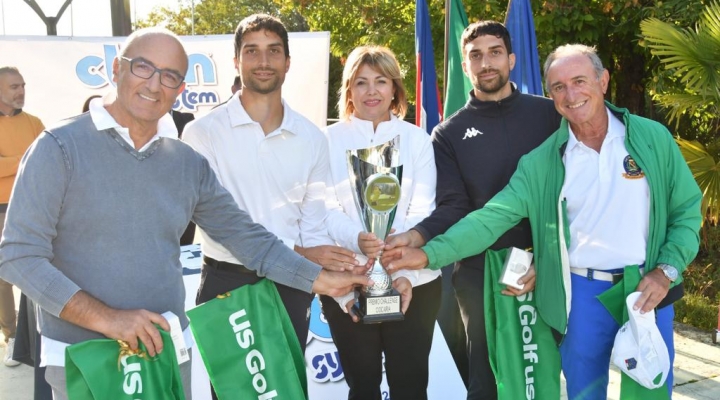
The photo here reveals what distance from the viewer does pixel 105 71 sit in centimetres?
753

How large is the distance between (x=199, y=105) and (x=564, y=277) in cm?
559

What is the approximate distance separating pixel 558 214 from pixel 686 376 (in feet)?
9.42

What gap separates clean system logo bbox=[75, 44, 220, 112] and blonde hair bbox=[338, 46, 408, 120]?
449 centimetres

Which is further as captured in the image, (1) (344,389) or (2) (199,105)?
(2) (199,105)

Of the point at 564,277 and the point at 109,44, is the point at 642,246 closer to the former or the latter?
the point at 564,277

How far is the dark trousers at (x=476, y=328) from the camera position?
11.6 feet

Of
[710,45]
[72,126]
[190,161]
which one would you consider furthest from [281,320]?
[710,45]

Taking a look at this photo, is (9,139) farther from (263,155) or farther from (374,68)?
(374,68)

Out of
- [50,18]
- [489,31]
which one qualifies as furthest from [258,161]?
[50,18]

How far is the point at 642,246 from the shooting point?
3068 mm

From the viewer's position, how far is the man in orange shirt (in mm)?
5590

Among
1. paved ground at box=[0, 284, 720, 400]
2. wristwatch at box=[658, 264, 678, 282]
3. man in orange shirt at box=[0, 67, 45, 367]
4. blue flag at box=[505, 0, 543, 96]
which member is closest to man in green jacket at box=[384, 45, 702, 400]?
wristwatch at box=[658, 264, 678, 282]

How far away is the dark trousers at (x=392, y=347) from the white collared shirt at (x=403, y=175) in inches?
6.1

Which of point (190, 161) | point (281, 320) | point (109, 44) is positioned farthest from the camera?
point (109, 44)
